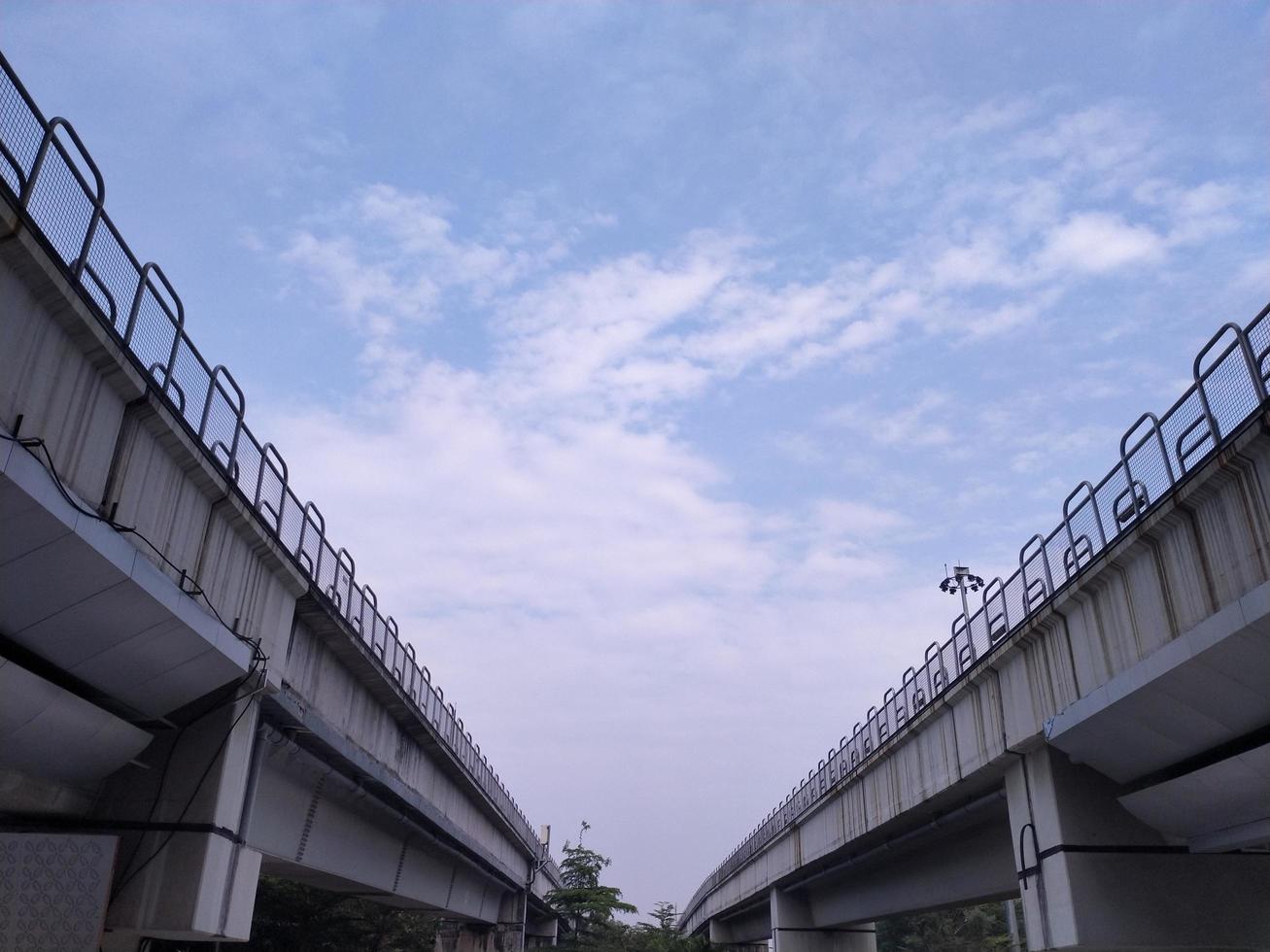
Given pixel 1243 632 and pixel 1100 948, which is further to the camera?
pixel 1100 948

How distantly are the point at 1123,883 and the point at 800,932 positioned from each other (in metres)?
28.5

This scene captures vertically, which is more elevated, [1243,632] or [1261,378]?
[1261,378]

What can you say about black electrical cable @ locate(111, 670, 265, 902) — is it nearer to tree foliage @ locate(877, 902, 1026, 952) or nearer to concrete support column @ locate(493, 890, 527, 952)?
concrete support column @ locate(493, 890, 527, 952)

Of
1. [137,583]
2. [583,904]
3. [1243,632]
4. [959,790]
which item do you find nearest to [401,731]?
[959,790]

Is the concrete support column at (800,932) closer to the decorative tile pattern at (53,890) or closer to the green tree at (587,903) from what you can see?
the green tree at (587,903)

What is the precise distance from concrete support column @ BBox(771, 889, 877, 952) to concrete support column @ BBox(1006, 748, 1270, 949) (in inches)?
1051

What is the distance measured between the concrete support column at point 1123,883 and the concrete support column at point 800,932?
87.6 ft

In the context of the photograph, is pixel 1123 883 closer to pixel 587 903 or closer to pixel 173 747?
pixel 173 747

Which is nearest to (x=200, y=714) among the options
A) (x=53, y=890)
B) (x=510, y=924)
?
(x=53, y=890)

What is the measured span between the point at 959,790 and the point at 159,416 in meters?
15.4

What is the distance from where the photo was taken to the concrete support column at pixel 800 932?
3988 cm

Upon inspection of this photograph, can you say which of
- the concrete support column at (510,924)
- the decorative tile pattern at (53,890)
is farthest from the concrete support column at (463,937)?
the decorative tile pattern at (53,890)

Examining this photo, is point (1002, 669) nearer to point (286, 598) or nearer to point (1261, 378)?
point (1261, 378)

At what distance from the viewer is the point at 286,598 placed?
49.7 ft
